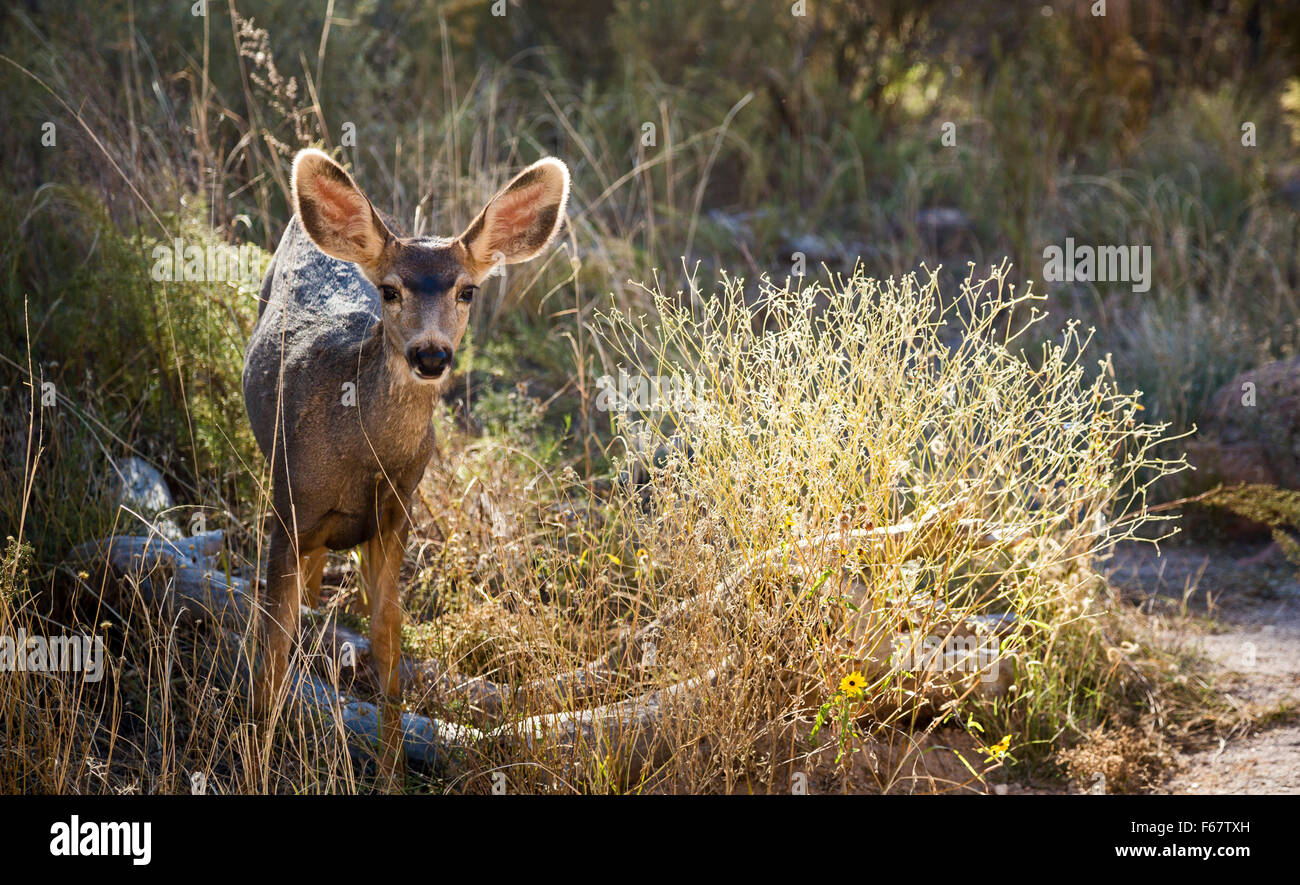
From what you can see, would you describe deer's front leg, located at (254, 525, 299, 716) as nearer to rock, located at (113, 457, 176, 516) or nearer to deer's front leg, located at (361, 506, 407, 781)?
deer's front leg, located at (361, 506, 407, 781)

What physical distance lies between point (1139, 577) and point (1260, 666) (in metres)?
0.85

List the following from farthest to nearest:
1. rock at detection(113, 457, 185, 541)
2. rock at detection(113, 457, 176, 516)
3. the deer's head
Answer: rock at detection(113, 457, 176, 516), rock at detection(113, 457, 185, 541), the deer's head

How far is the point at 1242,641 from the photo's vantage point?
18.1ft

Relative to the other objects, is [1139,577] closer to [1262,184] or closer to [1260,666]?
[1260,666]

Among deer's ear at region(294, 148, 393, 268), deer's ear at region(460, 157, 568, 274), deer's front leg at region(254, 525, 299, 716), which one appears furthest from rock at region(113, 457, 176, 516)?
deer's ear at region(460, 157, 568, 274)

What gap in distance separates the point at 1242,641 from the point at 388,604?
3.69 metres

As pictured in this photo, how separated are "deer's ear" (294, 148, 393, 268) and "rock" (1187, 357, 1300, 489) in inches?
176

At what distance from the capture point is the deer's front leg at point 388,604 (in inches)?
162

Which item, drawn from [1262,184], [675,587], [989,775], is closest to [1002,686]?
[989,775]

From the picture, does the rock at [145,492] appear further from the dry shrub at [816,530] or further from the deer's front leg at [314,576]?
the dry shrub at [816,530]

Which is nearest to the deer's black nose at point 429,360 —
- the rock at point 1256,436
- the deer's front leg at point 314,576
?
the deer's front leg at point 314,576

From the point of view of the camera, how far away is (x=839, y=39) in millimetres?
11344

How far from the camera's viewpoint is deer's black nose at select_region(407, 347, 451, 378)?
3.54m

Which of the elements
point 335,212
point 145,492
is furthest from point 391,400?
point 145,492
